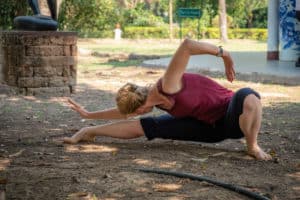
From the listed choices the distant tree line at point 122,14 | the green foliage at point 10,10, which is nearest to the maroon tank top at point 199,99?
the green foliage at point 10,10

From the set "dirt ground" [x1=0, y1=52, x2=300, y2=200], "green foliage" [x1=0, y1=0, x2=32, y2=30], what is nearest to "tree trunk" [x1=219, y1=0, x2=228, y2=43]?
"green foliage" [x1=0, y1=0, x2=32, y2=30]

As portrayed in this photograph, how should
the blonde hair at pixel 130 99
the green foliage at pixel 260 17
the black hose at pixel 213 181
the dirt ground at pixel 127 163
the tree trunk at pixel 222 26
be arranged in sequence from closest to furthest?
the black hose at pixel 213 181
the dirt ground at pixel 127 163
the blonde hair at pixel 130 99
the tree trunk at pixel 222 26
the green foliage at pixel 260 17

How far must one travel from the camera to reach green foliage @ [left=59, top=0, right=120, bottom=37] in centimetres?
2823

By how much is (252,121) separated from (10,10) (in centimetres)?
2213

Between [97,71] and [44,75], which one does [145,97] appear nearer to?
[44,75]

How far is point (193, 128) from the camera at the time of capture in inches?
204

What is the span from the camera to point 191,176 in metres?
4.26

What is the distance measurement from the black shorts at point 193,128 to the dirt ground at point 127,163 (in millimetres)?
137

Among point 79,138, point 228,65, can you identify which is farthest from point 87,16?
point 228,65

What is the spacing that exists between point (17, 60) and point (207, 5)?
2862cm

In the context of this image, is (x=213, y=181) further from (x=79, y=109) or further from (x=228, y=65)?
(x=79, y=109)

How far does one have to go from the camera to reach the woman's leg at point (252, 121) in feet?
15.9

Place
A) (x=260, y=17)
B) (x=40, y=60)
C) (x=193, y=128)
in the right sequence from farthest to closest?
(x=260, y=17)
(x=40, y=60)
(x=193, y=128)

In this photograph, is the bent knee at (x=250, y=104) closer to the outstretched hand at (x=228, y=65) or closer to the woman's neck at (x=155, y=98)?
the outstretched hand at (x=228, y=65)
